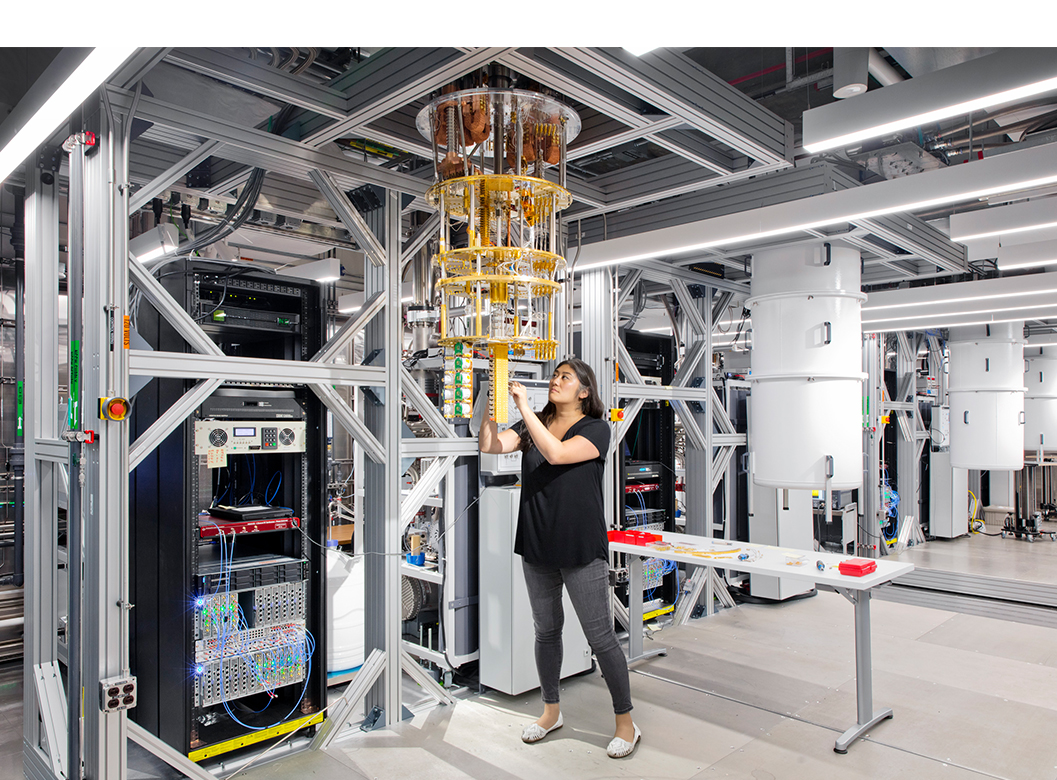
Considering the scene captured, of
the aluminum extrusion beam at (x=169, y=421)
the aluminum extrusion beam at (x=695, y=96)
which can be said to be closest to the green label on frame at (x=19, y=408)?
the aluminum extrusion beam at (x=169, y=421)

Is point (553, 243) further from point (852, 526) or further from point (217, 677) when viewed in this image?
point (852, 526)

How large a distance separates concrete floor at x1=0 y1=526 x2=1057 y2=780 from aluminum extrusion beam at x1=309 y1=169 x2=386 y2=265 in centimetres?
228

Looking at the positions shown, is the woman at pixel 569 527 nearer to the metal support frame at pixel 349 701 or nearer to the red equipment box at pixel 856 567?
the metal support frame at pixel 349 701

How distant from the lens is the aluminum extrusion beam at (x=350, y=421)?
3150 millimetres

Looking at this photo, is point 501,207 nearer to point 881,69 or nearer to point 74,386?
point 881,69

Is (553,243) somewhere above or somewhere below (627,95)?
below

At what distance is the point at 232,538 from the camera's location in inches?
127

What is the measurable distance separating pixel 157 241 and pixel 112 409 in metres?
1.25

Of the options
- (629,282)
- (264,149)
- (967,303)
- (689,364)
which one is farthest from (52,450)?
(967,303)

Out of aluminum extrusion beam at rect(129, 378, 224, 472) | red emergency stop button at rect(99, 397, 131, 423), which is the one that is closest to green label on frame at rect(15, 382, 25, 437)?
aluminum extrusion beam at rect(129, 378, 224, 472)

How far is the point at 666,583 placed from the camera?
5355 mm
